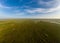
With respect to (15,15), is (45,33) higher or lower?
lower

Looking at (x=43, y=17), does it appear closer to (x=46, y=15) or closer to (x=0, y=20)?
(x=46, y=15)

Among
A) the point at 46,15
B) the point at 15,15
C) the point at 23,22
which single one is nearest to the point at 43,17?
the point at 46,15

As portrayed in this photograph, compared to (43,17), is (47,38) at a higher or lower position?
lower

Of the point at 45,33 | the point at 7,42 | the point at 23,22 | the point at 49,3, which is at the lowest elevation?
the point at 7,42

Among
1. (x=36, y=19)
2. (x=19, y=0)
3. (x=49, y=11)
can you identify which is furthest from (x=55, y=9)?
(x=19, y=0)

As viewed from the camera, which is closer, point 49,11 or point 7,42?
point 7,42

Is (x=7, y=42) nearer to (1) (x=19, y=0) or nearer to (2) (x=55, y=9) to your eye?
(1) (x=19, y=0)
